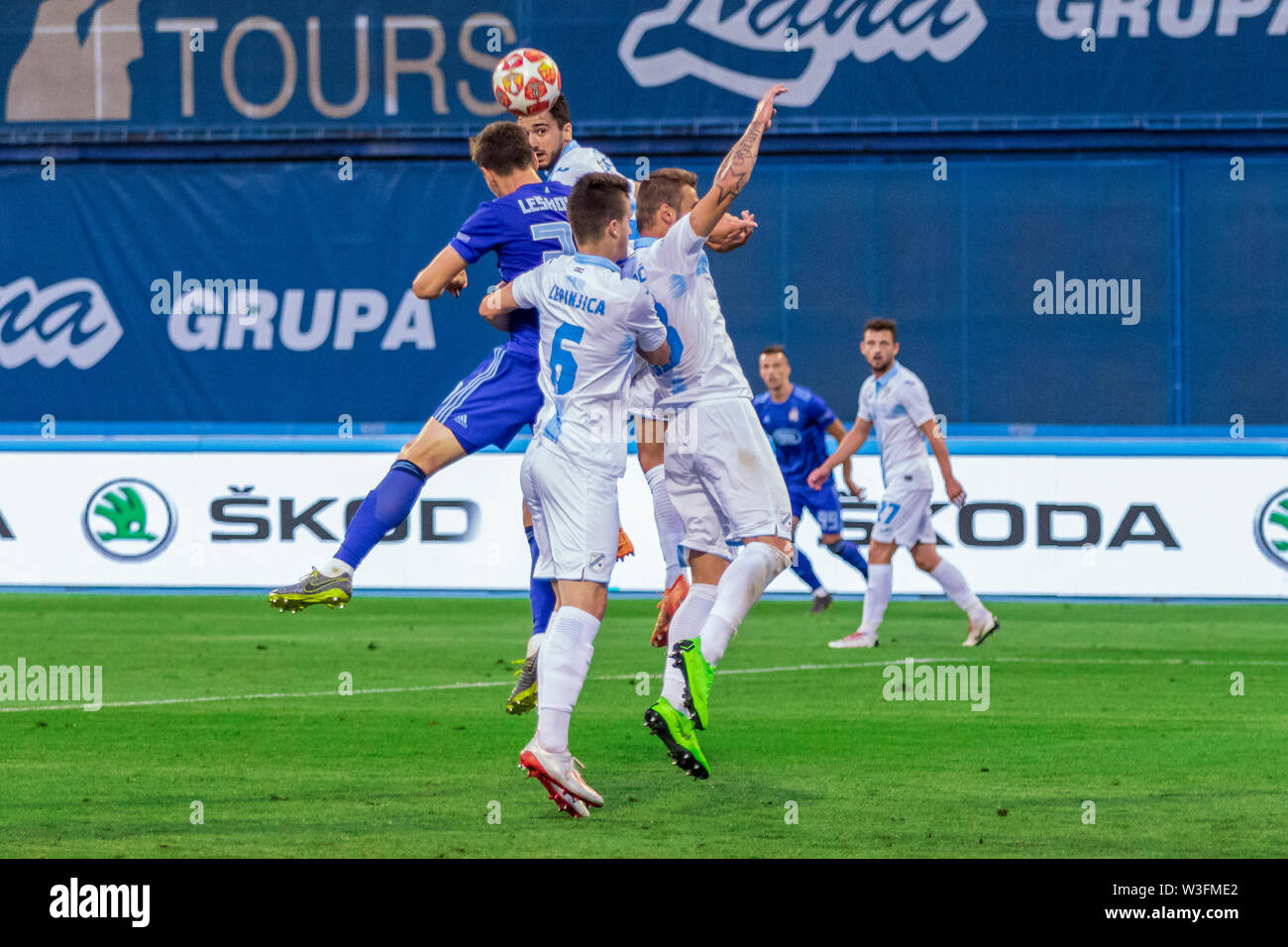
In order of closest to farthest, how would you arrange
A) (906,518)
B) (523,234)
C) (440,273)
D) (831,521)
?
(440,273), (523,234), (906,518), (831,521)

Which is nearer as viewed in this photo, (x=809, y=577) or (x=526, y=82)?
(x=526, y=82)

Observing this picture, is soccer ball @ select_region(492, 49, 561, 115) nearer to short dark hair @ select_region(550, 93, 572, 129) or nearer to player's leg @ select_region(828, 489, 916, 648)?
short dark hair @ select_region(550, 93, 572, 129)

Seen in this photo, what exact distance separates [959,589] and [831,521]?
2.23 meters

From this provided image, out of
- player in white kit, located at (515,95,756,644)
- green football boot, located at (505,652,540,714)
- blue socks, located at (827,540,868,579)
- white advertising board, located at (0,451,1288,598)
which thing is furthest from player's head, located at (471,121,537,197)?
white advertising board, located at (0,451,1288,598)

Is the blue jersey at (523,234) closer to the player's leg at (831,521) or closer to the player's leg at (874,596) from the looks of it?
the player's leg at (874,596)

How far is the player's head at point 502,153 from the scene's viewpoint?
Answer: 25.3 feet

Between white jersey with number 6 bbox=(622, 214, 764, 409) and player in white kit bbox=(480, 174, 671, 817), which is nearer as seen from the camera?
player in white kit bbox=(480, 174, 671, 817)

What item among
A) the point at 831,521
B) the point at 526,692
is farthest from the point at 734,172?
the point at 831,521

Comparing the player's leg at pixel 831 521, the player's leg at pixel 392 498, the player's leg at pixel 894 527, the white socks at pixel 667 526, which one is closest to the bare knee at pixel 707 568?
the white socks at pixel 667 526

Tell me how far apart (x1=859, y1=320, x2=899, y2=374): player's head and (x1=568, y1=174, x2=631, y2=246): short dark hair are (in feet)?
22.3

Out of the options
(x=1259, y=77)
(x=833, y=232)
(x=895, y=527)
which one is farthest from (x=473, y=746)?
(x=1259, y=77)

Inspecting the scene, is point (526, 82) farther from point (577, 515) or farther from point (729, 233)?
point (577, 515)

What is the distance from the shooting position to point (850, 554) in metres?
15.4

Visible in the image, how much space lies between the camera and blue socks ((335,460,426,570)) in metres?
7.59
